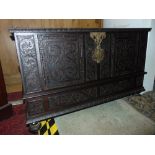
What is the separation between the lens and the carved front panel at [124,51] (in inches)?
67.6

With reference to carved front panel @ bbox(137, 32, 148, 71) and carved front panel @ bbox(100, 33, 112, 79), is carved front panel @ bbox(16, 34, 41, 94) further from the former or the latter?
carved front panel @ bbox(137, 32, 148, 71)

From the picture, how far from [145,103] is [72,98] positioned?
3.51 feet

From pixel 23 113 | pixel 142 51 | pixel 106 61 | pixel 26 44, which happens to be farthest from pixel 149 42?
pixel 23 113

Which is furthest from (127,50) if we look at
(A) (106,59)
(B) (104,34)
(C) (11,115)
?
(C) (11,115)

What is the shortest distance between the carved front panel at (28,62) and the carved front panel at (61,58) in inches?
2.8

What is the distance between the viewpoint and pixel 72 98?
165 cm

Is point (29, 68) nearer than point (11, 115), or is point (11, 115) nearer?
point (29, 68)

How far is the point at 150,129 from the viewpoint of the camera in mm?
1434

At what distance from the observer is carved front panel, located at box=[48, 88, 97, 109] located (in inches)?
61.2

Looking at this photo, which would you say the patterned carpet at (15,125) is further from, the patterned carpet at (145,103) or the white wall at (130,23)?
the white wall at (130,23)

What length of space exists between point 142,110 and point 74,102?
0.89m

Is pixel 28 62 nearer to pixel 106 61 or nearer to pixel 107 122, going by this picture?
pixel 106 61
